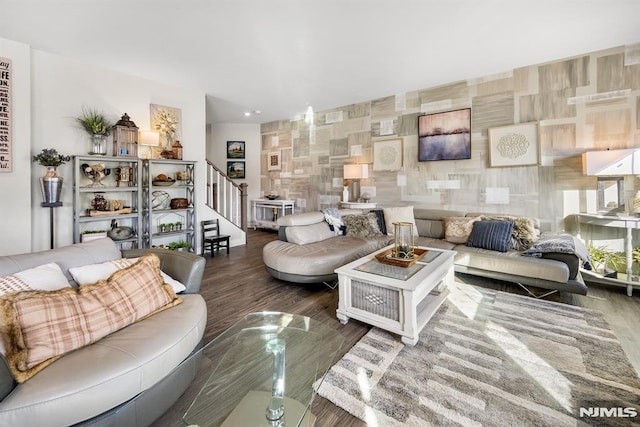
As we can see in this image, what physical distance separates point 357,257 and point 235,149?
16.9 feet

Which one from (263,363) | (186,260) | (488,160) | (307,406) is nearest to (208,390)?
(263,363)

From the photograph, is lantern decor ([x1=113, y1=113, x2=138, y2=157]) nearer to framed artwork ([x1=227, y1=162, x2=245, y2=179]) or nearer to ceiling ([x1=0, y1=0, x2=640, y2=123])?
ceiling ([x1=0, y1=0, x2=640, y2=123])

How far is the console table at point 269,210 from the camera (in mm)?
6508

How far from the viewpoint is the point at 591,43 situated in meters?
3.10

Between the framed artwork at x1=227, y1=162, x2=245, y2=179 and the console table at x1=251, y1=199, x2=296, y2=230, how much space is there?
79cm

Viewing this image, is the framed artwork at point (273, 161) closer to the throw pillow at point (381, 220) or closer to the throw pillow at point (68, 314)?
the throw pillow at point (381, 220)

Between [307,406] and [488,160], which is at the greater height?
[488,160]

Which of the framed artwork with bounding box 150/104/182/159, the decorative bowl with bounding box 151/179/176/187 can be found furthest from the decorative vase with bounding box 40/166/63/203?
the framed artwork with bounding box 150/104/182/159

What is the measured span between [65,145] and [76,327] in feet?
10.9

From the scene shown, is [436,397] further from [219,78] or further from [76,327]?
[219,78]

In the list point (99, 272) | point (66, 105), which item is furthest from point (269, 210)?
point (99, 272)

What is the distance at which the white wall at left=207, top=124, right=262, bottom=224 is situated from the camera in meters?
7.14

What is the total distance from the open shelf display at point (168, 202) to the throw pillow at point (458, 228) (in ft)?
12.8

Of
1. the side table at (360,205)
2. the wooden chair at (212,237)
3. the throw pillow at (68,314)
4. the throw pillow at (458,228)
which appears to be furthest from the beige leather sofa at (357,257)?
the wooden chair at (212,237)
